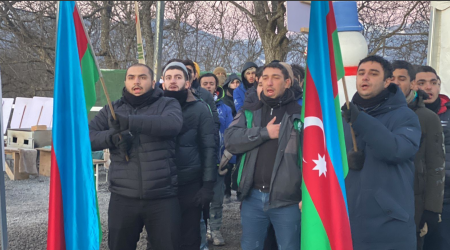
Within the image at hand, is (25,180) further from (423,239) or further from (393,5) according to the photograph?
(393,5)

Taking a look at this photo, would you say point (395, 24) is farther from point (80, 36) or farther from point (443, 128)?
point (80, 36)

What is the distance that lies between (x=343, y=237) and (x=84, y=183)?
1.52 metres

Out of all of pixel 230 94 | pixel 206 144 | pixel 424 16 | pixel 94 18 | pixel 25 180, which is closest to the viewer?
pixel 206 144

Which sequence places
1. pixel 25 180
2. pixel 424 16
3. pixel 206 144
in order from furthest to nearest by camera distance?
pixel 424 16 < pixel 25 180 < pixel 206 144

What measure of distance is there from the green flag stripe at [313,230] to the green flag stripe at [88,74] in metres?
1.51

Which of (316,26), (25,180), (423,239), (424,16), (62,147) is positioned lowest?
(25,180)

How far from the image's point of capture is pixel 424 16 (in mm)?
14578

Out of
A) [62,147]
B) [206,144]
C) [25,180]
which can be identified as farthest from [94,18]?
[62,147]

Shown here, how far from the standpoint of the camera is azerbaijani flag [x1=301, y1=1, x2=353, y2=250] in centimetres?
279

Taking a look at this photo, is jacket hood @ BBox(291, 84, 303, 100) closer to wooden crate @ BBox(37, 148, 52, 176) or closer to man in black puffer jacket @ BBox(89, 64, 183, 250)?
man in black puffer jacket @ BBox(89, 64, 183, 250)

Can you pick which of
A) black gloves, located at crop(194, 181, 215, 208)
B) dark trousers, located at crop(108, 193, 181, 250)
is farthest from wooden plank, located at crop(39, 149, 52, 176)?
dark trousers, located at crop(108, 193, 181, 250)

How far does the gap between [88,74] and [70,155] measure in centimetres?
54

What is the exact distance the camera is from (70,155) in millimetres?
3029

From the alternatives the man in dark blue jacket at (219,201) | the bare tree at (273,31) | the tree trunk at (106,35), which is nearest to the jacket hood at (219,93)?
the man in dark blue jacket at (219,201)
